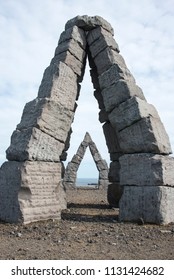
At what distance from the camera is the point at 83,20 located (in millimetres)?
9281

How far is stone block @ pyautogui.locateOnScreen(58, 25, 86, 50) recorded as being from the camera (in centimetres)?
907

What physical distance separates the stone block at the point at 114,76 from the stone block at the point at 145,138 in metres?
1.28

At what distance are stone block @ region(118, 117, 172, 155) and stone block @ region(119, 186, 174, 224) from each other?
2.66 ft

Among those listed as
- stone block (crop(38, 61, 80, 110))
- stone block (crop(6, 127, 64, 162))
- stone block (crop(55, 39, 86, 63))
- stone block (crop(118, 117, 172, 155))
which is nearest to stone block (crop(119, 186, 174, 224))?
stone block (crop(118, 117, 172, 155))

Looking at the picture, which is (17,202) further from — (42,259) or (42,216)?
(42,259)

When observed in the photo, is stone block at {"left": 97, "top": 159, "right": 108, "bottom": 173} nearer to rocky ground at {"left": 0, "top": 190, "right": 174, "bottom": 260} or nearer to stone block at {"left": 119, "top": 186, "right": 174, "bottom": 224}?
stone block at {"left": 119, "top": 186, "right": 174, "bottom": 224}

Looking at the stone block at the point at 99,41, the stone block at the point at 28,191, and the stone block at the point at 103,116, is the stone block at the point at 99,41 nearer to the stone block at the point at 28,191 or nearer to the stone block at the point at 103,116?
the stone block at the point at 103,116

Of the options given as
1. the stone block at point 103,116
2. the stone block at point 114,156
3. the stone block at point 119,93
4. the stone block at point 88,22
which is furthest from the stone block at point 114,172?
the stone block at point 88,22

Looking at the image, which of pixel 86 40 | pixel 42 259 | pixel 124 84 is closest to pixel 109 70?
pixel 124 84

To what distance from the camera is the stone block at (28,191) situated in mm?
6848

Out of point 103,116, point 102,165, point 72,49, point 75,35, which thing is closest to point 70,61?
point 72,49

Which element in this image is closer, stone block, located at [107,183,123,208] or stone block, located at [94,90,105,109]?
stone block, located at [94,90,105,109]

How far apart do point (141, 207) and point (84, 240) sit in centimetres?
189

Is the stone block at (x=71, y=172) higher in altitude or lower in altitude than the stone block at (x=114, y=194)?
higher
